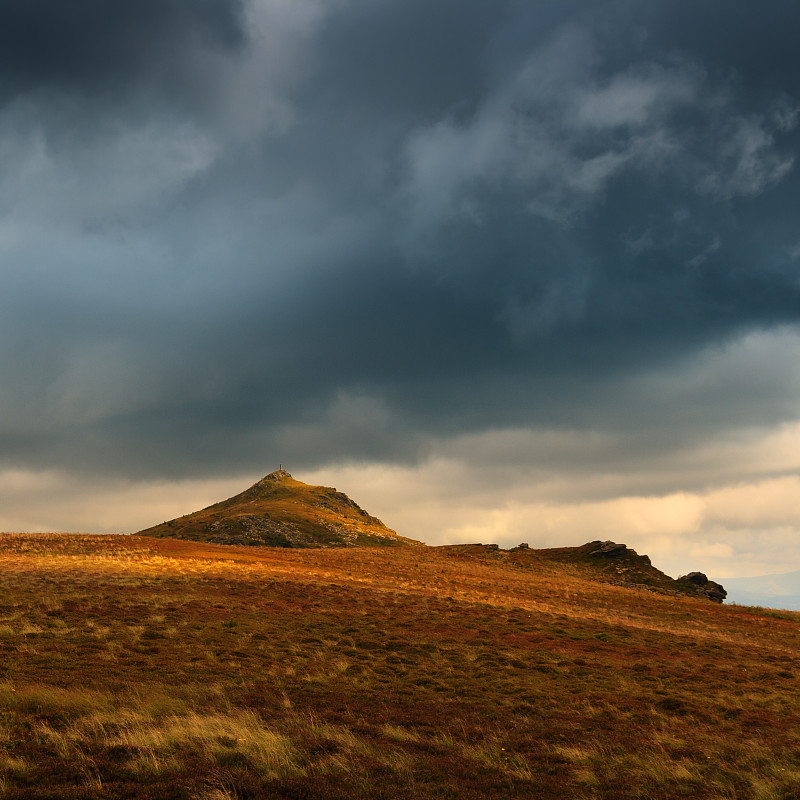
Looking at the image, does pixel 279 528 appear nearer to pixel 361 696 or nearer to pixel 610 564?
pixel 610 564

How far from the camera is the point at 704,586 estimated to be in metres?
83.4

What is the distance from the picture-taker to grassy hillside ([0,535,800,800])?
998cm

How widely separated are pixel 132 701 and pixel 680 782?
40.9 feet

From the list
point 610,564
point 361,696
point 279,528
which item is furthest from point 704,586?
point 279,528

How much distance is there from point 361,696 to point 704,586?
83355mm

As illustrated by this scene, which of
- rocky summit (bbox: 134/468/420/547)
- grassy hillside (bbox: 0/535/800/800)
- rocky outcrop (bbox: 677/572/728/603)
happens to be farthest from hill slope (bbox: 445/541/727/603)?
rocky summit (bbox: 134/468/420/547)

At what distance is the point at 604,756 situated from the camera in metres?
12.6

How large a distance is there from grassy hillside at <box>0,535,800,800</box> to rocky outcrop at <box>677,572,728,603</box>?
41504 mm

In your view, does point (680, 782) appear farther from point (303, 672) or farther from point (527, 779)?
point (303, 672)

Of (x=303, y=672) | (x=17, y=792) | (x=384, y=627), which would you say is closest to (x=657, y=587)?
(x=384, y=627)

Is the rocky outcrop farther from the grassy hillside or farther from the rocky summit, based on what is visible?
the rocky summit

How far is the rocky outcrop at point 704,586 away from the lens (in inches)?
3206

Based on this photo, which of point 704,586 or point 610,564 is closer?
point 704,586

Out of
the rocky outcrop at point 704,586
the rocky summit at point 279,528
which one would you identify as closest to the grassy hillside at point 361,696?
the rocky outcrop at point 704,586
